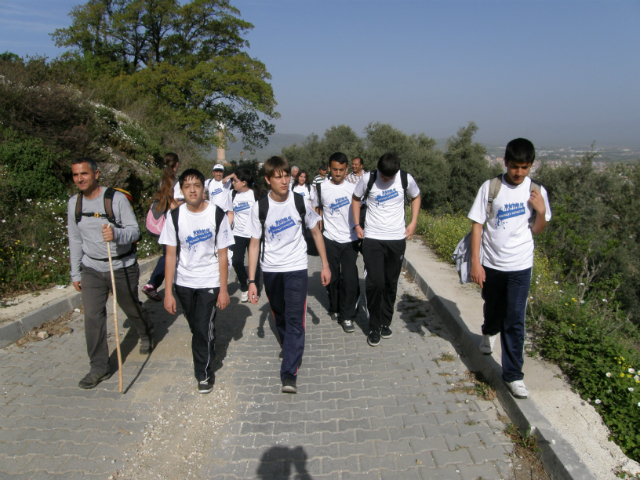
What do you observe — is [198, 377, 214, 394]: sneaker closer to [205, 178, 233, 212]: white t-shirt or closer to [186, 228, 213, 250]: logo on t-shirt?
[186, 228, 213, 250]: logo on t-shirt

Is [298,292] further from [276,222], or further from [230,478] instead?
[230,478]

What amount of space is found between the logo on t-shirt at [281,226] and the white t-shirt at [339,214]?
58.6 inches

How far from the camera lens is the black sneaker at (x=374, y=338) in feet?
15.5

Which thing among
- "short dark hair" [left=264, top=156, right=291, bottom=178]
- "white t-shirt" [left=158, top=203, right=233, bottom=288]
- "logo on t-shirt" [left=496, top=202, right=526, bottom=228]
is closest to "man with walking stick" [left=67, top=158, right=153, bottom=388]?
"white t-shirt" [left=158, top=203, right=233, bottom=288]

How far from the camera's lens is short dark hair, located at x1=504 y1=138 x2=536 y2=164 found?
10.4ft

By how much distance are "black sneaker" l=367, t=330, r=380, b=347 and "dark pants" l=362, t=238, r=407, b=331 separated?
0.16ft

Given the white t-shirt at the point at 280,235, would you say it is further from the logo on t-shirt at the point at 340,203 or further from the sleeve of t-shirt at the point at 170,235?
the logo on t-shirt at the point at 340,203

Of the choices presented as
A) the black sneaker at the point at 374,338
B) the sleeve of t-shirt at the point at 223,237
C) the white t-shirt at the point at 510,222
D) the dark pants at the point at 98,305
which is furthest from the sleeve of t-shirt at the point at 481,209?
the dark pants at the point at 98,305

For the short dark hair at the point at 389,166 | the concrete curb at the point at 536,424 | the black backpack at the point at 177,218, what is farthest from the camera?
the short dark hair at the point at 389,166

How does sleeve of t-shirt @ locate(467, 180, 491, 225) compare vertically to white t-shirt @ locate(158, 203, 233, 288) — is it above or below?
above

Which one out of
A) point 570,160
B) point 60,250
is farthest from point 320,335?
point 570,160

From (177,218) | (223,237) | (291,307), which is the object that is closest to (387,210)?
(291,307)

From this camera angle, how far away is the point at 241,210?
247 inches

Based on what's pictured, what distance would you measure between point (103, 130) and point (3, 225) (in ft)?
17.5
